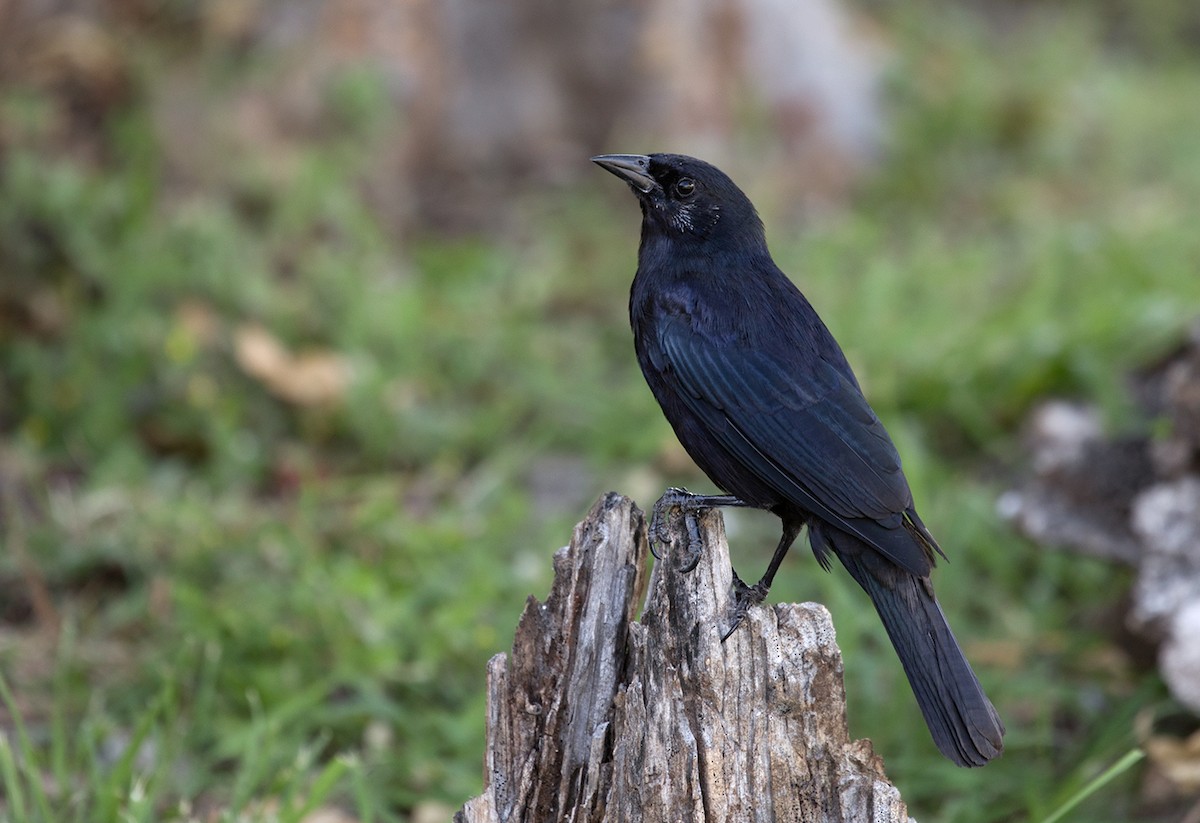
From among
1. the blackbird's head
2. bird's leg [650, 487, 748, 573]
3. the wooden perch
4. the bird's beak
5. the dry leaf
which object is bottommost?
the wooden perch

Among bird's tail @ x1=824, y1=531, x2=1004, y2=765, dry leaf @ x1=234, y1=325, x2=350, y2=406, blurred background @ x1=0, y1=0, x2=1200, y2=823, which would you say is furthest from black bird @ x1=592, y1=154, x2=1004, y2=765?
dry leaf @ x1=234, y1=325, x2=350, y2=406

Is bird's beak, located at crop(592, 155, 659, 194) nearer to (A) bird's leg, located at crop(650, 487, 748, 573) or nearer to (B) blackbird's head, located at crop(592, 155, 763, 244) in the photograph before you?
(B) blackbird's head, located at crop(592, 155, 763, 244)

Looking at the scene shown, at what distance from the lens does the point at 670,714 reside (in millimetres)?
2285

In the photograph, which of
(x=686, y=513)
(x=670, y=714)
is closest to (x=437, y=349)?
(x=686, y=513)

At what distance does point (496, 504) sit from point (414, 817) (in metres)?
1.51

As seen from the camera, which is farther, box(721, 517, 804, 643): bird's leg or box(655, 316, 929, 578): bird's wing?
box(655, 316, 929, 578): bird's wing

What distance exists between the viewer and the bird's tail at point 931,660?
96.7 inches

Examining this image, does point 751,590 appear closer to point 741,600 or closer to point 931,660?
point 741,600

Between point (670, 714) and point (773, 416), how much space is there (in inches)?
33.7

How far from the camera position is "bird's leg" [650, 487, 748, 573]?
2507 mm

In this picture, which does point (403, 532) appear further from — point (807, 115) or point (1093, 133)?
point (1093, 133)

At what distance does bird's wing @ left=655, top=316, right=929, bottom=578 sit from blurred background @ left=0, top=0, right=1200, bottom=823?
3.15ft

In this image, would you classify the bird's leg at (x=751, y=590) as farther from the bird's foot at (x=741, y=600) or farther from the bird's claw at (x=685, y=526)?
the bird's claw at (x=685, y=526)

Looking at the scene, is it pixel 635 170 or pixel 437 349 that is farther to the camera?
pixel 437 349
